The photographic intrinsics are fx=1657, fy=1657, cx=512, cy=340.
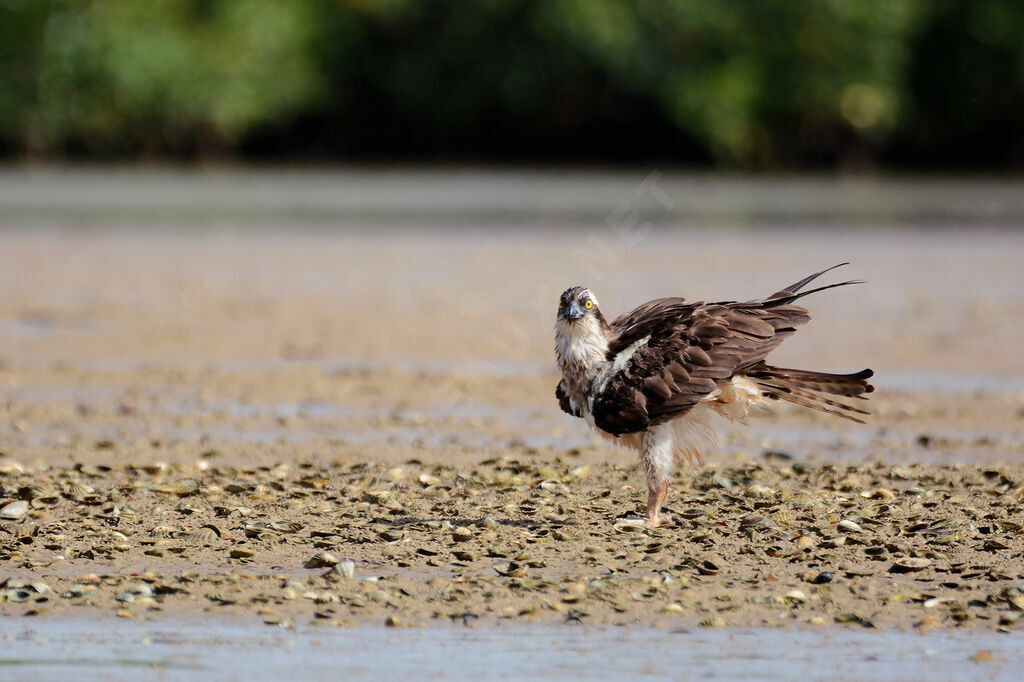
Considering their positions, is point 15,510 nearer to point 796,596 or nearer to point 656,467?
point 656,467

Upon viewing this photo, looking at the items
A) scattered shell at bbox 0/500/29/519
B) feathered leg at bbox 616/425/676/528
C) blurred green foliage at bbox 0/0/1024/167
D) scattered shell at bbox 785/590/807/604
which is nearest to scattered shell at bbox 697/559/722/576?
scattered shell at bbox 785/590/807/604

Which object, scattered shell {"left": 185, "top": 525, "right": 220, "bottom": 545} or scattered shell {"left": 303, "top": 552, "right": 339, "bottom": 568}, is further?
scattered shell {"left": 185, "top": 525, "right": 220, "bottom": 545}

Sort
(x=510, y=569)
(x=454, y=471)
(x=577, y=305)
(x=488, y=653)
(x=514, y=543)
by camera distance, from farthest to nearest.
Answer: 1. (x=454, y=471)
2. (x=577, y=305)
3. (x=514, y=543)
4. (x=510, y=569)
5. (x=488, y=653)

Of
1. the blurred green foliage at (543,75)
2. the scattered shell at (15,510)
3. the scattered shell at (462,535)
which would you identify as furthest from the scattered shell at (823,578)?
the blurred green foliage at (543,75)

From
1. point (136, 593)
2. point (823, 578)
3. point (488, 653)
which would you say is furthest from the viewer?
point (823, 578)

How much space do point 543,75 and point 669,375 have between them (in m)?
38.4

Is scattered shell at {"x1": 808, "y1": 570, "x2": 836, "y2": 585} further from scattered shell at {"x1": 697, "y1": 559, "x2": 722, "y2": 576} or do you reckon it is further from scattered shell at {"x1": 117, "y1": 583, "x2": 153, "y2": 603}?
scattered shell at {"x1": 117, "y1": 583, "x2": 153, "y2": 603}

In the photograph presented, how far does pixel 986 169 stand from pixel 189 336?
3355cm

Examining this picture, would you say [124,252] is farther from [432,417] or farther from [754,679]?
[754,679]

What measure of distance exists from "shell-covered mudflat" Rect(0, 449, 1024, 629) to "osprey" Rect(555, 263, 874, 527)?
355mm

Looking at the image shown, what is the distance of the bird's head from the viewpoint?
22.3 ft

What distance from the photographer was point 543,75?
44562 mm

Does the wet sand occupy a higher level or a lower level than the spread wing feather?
lower

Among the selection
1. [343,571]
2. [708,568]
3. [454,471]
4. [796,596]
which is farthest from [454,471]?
[796,596]
